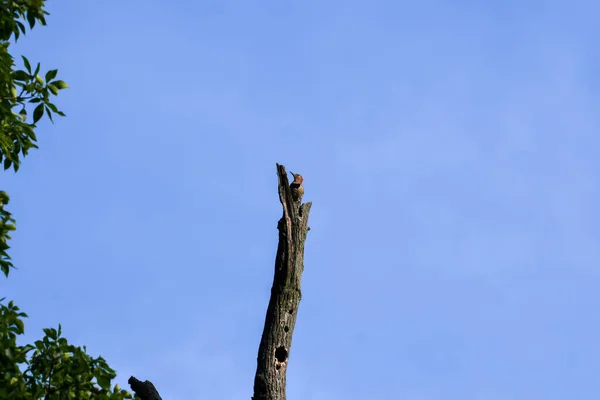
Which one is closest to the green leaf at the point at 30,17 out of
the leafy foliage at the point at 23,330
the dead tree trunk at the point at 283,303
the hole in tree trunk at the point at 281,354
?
the leafy foliage at the point at 23,330

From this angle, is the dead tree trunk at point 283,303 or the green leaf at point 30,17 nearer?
the green leaf at point 30,17

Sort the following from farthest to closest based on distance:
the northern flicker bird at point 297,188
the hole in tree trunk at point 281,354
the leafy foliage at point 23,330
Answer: the northern flicker bird at point 297,188
the hole in tree trunk at point 281,354
the leafy foliage at point 23,330

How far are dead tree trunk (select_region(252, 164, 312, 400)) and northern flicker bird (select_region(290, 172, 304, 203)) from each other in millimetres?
138

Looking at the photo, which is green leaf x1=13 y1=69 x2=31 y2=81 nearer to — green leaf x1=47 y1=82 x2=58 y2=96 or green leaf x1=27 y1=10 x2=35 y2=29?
green leaf x1=47 y1=82 x2=58 y2=96

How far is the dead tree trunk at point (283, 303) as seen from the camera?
9.59 m

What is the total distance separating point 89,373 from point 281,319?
296 cm

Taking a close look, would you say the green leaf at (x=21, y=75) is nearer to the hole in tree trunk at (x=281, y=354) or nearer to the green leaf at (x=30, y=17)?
the green leaf at (x=30, y=17)

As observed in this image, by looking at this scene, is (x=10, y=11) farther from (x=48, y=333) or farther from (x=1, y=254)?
(x=48, y=333)

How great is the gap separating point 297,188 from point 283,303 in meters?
1.71

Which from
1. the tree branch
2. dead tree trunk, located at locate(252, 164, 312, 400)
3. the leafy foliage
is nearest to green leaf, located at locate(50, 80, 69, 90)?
the leafy foliage

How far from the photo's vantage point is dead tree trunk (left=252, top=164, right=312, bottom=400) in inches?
378

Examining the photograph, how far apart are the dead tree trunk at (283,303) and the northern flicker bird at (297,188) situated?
14 cm

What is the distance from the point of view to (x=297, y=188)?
10930 mm

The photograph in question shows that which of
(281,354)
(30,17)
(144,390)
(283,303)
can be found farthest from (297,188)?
(30,17)
